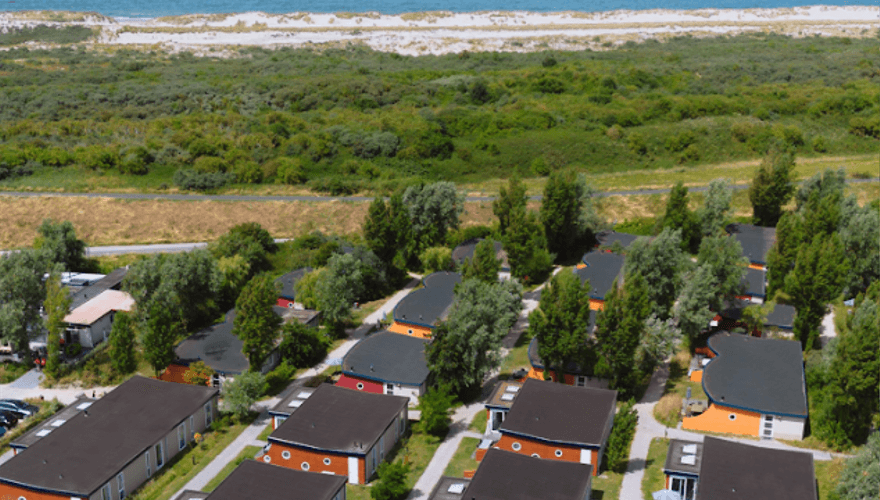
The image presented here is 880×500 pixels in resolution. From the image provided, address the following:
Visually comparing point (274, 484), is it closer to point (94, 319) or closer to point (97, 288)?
point (94, 319)

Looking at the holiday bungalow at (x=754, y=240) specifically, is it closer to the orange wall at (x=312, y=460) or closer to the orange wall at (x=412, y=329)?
the orange wall at (x=412, y=329)

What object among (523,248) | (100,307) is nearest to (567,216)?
(523,248)

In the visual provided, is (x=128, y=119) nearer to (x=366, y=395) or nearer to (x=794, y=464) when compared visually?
(x=366, y=395)

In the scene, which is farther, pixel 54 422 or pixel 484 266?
pixel 484 266

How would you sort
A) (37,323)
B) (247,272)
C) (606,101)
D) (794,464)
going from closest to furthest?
1. (794,464)
2. (37,323)
3. (247,272)
4. (606,101)

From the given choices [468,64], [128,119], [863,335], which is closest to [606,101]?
[468,64]
